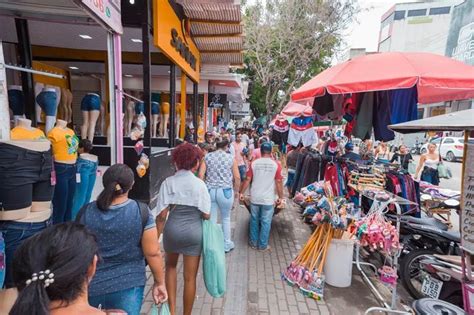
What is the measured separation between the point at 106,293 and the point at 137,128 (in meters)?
3.39

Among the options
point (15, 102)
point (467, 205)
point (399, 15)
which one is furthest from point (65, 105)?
point (399, 15)

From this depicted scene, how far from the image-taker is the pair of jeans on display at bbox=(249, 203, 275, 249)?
4.55m

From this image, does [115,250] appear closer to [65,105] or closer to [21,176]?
[21,176]

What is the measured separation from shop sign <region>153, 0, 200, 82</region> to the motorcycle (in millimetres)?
4797

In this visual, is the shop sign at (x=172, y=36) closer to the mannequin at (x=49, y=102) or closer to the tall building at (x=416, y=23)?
the mannequin at (x=49, y=102)

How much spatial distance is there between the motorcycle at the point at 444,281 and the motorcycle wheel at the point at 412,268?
532mm

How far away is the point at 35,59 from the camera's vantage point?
7.68m

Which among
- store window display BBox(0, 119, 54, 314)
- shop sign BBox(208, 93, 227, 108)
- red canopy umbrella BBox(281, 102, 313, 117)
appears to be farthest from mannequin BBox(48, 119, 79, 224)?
shop sign BBox(208, 93, 227, 108)

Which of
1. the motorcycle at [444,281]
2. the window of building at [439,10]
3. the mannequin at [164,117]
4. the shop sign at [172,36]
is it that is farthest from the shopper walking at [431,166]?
the window of building at [439,10]

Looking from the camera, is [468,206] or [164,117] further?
Result: [164,117]

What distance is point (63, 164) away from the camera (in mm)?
3201

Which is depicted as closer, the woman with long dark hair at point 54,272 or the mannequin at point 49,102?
the woman with long dark hair at point 54,272

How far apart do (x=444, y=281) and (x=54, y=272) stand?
344cm

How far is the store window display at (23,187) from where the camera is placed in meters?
2.26
